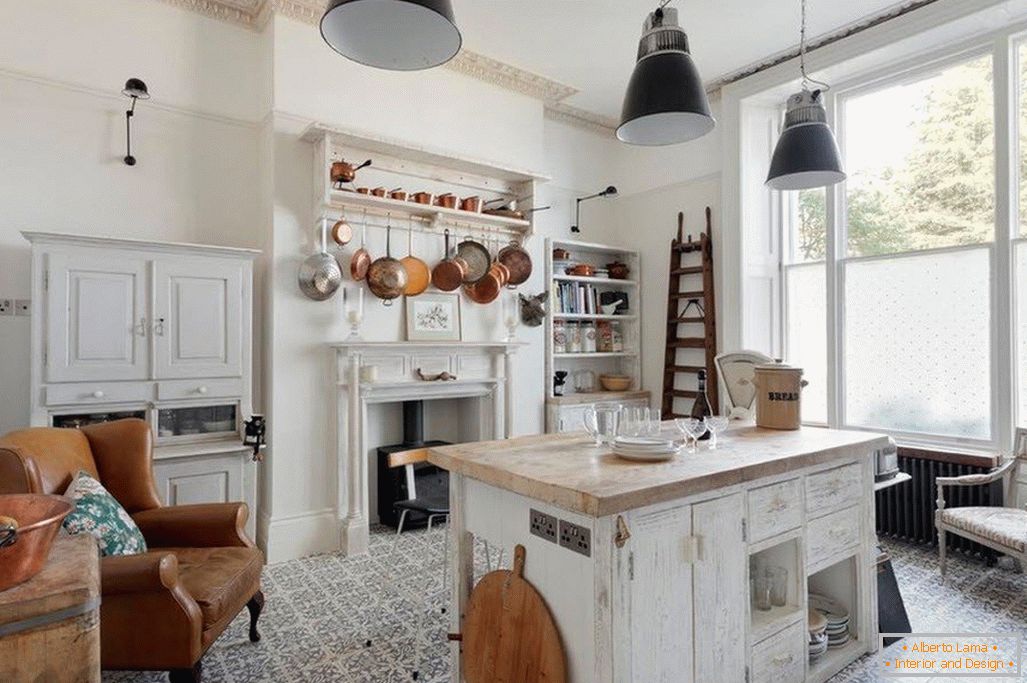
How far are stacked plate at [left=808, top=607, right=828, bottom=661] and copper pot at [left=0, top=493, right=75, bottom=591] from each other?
2618 millimetres

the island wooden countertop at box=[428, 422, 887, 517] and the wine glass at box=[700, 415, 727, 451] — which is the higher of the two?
the wine glass at box=[700, 415, 727, 451]

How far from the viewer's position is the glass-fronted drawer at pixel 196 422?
11.2 feet

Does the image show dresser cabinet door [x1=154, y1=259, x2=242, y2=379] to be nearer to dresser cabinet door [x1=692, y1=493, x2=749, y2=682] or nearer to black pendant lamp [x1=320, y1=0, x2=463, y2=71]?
black pendant lamp [x1=320, y1=0, x2=463, y2=71]

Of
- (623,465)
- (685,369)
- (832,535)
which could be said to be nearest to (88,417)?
(623,465)

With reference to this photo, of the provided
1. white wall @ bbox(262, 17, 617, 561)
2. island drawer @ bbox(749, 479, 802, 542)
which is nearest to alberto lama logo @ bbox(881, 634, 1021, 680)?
island drawer @ bbox(749, 479, 802, 542)

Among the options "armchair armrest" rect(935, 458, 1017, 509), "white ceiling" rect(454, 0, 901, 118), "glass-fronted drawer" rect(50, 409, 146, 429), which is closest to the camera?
"glass-fronted drawer" rect(50, 409, 146, 429)

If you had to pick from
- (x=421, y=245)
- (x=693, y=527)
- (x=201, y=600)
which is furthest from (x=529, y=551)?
(x=421, y=245)

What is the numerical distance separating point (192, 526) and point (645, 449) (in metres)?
2.06

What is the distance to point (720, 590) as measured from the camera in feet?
6.56

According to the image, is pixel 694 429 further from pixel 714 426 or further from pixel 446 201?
pixel 446 201

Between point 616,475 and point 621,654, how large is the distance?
508 millimetres

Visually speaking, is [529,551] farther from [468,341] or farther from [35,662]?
[468,341]

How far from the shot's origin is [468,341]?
4578 millimetres

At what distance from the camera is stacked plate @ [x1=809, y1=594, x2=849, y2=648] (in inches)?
99.0
